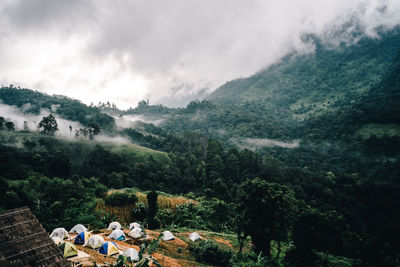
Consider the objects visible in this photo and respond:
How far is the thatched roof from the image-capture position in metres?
12.1

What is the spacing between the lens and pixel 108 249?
19828 millimetres

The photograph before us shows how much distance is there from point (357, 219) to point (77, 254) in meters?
57.1

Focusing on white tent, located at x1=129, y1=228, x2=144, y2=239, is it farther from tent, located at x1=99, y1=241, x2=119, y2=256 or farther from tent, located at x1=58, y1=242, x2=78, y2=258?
tent, located at x1=58, y1=242, x2=78, y2=258

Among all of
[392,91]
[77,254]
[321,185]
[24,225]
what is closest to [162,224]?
[77,254]


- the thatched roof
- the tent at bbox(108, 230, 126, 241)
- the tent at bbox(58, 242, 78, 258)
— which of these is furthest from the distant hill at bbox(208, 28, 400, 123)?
the thatched roof

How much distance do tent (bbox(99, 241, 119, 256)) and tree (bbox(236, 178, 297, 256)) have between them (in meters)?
11.2

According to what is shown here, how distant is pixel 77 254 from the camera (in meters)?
18.2

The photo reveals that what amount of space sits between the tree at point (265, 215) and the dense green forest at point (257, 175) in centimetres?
9

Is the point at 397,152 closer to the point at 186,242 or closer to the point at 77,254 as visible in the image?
the point at 186,242

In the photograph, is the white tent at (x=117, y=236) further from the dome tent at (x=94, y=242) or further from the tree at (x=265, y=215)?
the tree at (x=265, y=215)

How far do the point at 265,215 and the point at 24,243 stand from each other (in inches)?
710

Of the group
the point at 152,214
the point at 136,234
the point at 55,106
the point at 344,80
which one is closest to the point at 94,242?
the point at 136,234

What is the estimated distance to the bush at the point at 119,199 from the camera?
36.8 metres

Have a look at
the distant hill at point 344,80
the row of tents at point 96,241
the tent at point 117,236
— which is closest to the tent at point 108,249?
the row of tents at point 96,241
